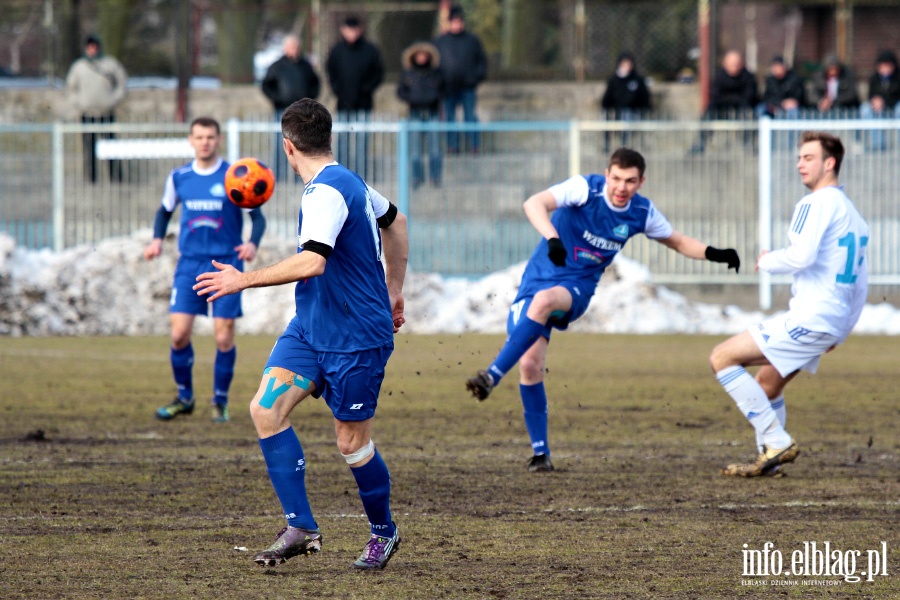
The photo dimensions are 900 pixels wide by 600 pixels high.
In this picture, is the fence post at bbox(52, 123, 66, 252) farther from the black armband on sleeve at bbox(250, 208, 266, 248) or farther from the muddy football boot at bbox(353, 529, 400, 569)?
the muddy football boot at bbox(353, 529, 400, 569)

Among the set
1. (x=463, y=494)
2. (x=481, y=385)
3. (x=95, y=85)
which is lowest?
(x=463, y=494)

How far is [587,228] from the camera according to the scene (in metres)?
8.32

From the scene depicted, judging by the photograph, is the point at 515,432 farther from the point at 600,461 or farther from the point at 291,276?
the point at 291,276

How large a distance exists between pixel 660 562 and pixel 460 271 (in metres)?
13.2

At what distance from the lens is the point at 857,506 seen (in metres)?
6.96

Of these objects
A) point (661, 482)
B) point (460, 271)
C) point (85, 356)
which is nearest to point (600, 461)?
point (661, 482)

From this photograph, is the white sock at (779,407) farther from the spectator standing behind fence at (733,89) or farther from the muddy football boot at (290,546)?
the spectator standing behind fence at (733,89)

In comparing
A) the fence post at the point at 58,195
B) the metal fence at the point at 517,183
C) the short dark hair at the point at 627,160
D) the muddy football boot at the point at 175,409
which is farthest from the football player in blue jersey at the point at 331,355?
the fence post at the point at 58,195

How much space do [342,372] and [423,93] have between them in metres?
14.0

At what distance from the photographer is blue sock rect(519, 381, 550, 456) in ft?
26.7

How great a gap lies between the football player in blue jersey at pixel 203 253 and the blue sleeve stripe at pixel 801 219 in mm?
4163

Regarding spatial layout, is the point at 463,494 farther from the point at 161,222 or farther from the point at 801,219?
the point at 161,222

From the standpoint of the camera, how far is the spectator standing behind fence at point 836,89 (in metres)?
19.8

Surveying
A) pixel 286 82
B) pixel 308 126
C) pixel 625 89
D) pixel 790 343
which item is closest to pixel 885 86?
pixel 625 89
